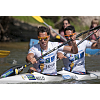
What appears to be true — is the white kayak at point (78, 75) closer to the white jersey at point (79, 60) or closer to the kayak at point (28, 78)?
the white jersey at point (79, 60)

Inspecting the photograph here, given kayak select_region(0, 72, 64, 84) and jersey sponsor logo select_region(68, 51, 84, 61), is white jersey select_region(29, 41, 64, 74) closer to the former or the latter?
kayak select_region(0, 72, 64, 84)

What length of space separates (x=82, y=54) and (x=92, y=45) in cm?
29

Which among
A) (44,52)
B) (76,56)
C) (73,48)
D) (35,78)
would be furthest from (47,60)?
(76,56)

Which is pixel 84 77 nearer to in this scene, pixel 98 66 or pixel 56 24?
pixel 98 66

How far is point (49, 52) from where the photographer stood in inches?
173

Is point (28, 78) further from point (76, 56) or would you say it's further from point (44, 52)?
point (76, 56)

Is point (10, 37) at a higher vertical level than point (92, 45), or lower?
higher

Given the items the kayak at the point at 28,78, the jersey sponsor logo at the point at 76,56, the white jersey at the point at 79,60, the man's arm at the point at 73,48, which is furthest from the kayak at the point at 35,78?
the man's arm at the point at 73,48

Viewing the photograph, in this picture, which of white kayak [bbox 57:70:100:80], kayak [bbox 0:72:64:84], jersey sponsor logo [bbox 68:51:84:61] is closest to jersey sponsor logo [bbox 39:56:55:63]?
kayak [bbox 0:72:64:84]

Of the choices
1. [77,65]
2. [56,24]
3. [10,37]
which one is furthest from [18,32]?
[77,65]

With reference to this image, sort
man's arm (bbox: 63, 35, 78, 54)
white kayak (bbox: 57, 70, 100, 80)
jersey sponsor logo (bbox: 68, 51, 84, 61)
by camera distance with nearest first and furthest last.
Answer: man's arm (bbox: 63, 35, 78, 54), white kayak (bbox: 57, 70, 100, 80), jersey sponsor logo (bbox: 68, 51, 84, 61)

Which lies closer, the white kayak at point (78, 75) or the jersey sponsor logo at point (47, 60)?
the jersey sponsor logo at point (47, 60)

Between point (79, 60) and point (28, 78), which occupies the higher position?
point (79, 60)

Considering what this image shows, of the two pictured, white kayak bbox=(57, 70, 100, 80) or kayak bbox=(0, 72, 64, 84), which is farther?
white kayak bbox=(57, 70, 100, 80)
